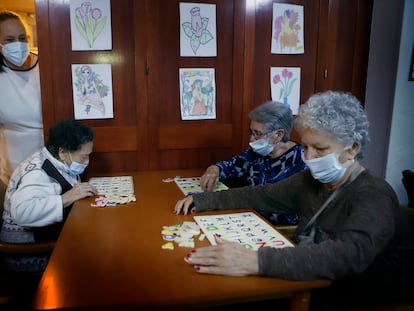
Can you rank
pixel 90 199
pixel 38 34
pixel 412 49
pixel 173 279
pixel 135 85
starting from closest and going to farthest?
pixel 173 279, pixel 90 199, pixel 38 34, pixel 135 85, pixel 412 49

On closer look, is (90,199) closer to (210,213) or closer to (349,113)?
(210,213)

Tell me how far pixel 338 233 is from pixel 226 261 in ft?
1.24

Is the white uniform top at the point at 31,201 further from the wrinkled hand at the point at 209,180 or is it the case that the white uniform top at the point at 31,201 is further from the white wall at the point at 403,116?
the white wall at the point at 403,116

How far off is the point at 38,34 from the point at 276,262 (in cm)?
208

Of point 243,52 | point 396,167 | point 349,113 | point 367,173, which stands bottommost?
point 396,167

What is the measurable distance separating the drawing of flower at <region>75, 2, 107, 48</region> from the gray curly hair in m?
1.62

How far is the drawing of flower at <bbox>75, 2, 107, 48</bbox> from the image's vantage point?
2340 millimetres

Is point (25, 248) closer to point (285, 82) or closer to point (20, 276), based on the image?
point (20, 276)

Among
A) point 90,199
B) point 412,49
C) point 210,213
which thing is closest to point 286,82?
point 412,49

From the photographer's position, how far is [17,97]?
2365mm

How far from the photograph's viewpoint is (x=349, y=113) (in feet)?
4.30

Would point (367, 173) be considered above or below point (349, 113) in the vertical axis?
below

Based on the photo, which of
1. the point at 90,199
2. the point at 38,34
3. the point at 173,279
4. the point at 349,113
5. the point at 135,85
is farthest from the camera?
the point at 135,85

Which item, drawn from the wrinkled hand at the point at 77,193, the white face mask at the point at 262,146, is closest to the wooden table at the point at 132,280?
the wrinkled hand at the point at 77,193
